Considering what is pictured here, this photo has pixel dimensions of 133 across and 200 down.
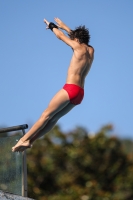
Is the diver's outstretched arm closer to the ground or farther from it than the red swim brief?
farther from it

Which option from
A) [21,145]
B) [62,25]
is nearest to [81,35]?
[62,25]

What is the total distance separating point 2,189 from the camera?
9.27 m

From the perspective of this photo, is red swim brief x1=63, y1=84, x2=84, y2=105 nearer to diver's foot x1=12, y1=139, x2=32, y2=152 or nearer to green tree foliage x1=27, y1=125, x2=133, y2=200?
diver's foot x1=12, y1=139, x2=32, y2=152

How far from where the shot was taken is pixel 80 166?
20578mm

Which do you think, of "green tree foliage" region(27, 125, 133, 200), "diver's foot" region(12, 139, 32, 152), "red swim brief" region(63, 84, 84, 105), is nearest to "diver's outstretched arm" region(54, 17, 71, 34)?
"red swim brief" region(63, 84, 84, 105)

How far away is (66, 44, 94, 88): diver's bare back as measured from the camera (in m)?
8.79

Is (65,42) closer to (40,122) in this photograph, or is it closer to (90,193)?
(40,122)

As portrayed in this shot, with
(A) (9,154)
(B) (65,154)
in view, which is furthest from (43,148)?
(A) (9,154)

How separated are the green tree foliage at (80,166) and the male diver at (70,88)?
Result: 10.7 metres

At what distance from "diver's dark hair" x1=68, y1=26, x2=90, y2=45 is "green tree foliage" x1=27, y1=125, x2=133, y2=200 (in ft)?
36.0

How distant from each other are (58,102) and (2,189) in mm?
1684

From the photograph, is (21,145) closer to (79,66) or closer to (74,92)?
(74,92)

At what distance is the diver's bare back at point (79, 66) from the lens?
8789mm

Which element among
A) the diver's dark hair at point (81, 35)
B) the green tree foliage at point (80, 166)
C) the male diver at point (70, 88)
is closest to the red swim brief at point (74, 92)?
the male diver at point (70, 88)
